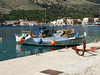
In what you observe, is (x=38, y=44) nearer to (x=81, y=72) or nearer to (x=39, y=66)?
(x=39, y=66)

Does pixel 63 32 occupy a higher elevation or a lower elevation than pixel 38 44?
higher

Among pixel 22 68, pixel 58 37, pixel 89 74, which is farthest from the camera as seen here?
pixel 58 37

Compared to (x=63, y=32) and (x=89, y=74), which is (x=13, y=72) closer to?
(x=89, y=74)

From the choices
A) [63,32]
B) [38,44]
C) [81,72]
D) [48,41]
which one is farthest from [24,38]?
[81,72]

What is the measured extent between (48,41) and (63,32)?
3.76m

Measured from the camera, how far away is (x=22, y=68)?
11070 millimetres

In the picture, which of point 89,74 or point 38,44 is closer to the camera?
point 89,74

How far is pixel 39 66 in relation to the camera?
11.6 meters

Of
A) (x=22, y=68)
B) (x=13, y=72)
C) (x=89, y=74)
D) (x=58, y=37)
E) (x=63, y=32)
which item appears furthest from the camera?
(x=63, y=32)

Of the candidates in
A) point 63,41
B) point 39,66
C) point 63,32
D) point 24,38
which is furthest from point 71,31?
point 39,66

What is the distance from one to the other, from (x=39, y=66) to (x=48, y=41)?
19.1 metres

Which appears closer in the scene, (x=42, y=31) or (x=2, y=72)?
(x=2, y=72)

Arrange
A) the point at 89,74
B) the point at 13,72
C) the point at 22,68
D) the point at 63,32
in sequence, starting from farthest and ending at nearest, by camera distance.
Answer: the point at 63,32 → the point at 22,68 → the point at 13,72 → the point at 89,74

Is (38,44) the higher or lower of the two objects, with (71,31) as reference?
lower
